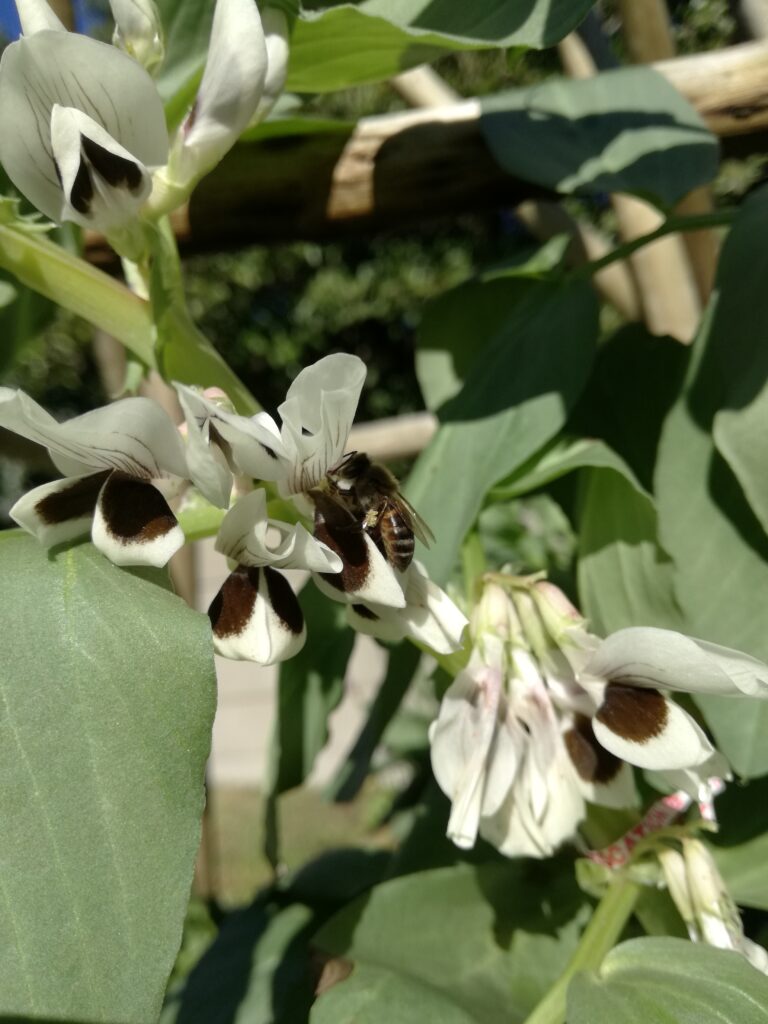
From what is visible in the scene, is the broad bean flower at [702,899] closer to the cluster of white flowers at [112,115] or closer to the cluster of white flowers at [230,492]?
the cluster of white flowers at [230,492]

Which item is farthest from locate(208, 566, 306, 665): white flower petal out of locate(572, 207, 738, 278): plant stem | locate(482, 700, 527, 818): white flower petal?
locate(572, 207, 738, 278): plant stem

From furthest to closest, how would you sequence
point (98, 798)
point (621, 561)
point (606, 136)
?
point (606, 136) < point (621, 561) < point (98, 798)

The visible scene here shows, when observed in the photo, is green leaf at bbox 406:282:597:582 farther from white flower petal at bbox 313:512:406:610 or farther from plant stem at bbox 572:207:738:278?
white flower petal at bbox 313:512:406:610

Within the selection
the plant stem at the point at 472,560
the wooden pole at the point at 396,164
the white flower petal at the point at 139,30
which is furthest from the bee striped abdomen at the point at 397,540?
the wooden pole at the point at 396,164

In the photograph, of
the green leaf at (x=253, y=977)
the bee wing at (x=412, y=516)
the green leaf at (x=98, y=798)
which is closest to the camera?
the green leaf at (x=98, y=798)

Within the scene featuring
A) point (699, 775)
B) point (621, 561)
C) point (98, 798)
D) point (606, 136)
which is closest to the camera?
point (98, 798)

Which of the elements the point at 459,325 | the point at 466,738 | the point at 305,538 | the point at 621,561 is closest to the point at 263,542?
the point at 305,538

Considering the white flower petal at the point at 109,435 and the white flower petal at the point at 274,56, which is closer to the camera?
the white flower petal at the point at 109,435

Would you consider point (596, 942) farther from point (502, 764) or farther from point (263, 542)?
point (263, 542)
